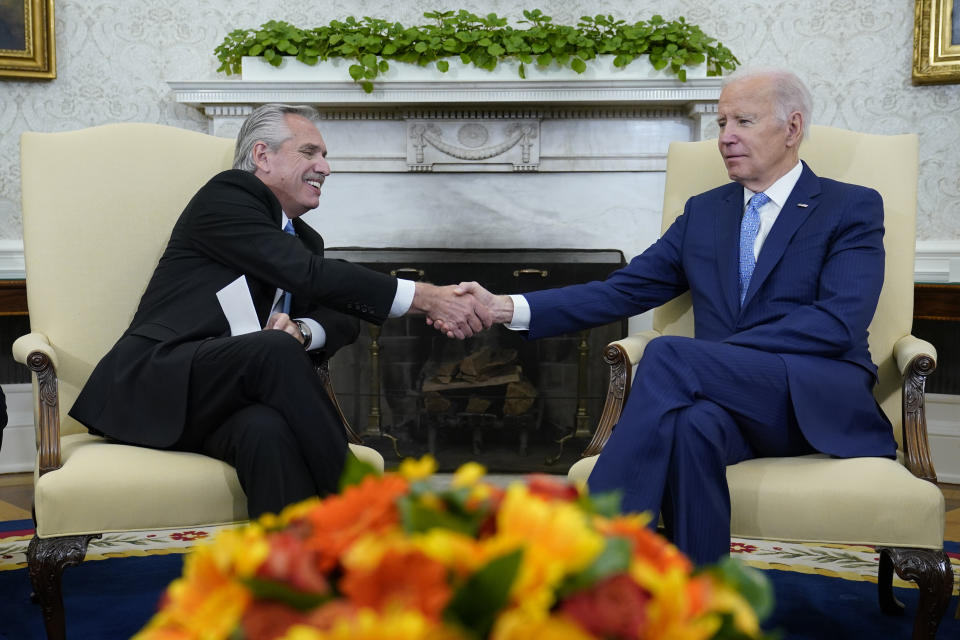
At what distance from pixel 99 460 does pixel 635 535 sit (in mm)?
1475

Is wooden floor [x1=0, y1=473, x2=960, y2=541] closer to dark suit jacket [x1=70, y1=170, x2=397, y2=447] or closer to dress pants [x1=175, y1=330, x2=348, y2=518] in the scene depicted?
dark suit jacket [x1=70, y1=170, x2=397, y2=447]

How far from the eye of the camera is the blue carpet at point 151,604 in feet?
7.13

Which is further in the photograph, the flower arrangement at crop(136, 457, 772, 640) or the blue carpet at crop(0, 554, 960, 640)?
the blue carpet at crop(0, 554, 960, 640)

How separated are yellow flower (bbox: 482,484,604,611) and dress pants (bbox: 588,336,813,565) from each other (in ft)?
3.88

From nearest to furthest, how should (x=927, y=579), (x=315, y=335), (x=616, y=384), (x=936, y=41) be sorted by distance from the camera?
(x=927, y=579), (x=616, y=384), (x=315, y=335), (x=936, y=41)

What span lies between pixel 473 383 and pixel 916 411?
6.42 ft

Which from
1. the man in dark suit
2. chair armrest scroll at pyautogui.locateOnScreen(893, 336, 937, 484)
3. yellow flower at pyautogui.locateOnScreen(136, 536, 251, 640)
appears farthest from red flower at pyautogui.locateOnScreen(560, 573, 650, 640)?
chair armrest scroll at pyautogui.locateOnScreen(893, 336, 937, 484)

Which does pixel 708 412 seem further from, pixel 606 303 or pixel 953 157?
pixel 953 157

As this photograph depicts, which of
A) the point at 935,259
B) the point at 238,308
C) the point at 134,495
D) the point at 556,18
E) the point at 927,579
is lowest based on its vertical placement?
the point at 927,579

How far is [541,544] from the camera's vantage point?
24.6 inches

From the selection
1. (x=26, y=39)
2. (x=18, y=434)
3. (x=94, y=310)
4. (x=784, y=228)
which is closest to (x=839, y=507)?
(x=784, y=228)

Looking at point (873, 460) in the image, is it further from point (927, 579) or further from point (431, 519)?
point (431, 519)

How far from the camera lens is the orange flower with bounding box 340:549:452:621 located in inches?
23.5

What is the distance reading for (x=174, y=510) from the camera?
1.85 meters
